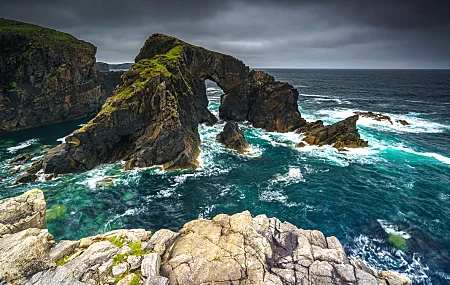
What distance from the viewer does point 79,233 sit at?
1091 inches

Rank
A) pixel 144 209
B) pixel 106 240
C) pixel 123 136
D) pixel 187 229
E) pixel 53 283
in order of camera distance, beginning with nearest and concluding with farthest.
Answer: pixel 53 283
pixel 106 240
pixel 187 229
pixel 144 209
pixel 123 136

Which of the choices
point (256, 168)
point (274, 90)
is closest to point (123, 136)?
point (256, 168)

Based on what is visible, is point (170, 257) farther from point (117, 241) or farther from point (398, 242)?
point (398, 242)

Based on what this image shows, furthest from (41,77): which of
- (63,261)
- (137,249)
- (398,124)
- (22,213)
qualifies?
(398,124)

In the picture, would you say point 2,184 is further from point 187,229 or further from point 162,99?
point 187,229

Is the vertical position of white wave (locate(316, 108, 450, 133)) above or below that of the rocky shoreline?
below

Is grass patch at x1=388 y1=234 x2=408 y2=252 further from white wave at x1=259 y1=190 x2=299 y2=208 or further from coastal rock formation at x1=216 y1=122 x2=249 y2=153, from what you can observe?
coastal rock formation at x1=216 y1=122 x2=249 y2=153

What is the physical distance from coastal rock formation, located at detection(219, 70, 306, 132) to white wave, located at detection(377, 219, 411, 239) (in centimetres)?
3913

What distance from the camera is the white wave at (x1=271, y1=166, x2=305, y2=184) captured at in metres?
40.0

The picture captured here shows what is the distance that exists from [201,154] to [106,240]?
114 ft

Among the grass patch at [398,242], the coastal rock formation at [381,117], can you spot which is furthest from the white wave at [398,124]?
the grass patch at [398,242]

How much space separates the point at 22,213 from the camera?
53.4 feet

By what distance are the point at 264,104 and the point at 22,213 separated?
6245 cm

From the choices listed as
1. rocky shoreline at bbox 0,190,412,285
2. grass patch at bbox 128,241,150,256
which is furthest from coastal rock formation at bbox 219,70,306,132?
grass patch at bbox 128,241,150,256
